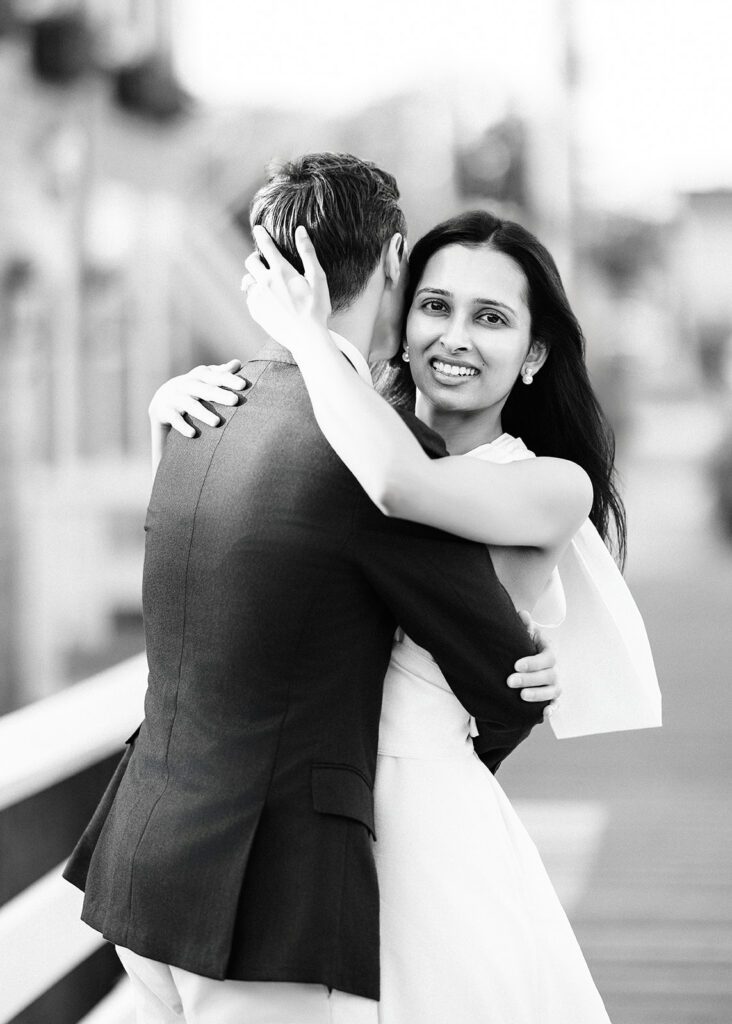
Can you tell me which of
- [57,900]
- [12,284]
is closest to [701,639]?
[12,284]

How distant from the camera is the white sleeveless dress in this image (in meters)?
1.82

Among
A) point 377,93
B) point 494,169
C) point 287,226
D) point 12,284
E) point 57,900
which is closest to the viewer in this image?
point 287,226

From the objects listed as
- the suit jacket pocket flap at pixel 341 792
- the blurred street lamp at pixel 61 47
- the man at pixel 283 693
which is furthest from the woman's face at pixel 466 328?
the blurred street lamp at pixel 61 47

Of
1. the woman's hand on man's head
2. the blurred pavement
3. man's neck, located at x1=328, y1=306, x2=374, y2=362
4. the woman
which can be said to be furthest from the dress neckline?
the blurred pavement

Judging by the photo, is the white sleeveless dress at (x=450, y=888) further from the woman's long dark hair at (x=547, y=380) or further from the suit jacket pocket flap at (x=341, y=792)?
the woman's long dark hair at (x=547, y=380)

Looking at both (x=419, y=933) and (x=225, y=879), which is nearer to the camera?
(x=225, y=879)

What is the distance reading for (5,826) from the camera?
8.77ft

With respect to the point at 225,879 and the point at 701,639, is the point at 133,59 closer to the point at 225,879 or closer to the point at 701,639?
the point at 701,639

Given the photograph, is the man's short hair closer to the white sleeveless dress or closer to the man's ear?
Answer: the man's ear

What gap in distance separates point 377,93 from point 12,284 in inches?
221

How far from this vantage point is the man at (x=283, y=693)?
168 cm

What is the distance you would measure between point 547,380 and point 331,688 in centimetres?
79

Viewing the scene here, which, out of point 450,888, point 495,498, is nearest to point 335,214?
point 495,498

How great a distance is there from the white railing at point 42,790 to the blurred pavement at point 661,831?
161 centimetres
